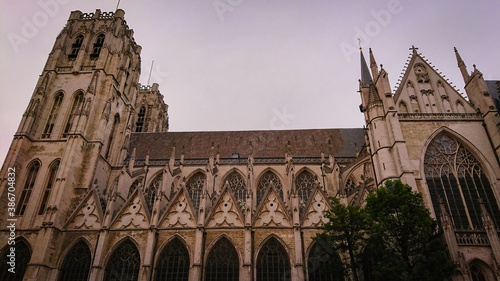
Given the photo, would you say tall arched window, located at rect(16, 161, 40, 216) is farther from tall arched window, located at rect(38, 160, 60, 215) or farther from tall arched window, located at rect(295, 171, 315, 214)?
tall arched window, located at rect(295, 171, 315, 214)

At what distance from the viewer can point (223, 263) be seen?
60.4 feet

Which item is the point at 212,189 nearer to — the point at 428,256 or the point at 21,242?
Answer: the point at 21,242

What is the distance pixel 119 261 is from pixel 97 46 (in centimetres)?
A: 1999

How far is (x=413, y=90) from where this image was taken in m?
22.8

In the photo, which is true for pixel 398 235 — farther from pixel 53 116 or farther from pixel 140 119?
pixel 140 119

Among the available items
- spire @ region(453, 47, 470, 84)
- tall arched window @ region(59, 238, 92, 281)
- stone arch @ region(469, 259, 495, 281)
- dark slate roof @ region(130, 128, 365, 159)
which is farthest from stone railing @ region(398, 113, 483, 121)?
tall arched window @ region(59, 238, 92, 281)

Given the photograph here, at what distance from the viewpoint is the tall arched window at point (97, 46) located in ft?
97.2

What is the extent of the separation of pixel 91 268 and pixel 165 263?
13.4ft

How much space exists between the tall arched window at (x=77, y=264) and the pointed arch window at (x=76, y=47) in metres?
17.3

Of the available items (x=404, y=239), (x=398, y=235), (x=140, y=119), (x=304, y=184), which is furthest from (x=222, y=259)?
(x=140, y=119)

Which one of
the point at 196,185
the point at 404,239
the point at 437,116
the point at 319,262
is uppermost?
the point at 437,116

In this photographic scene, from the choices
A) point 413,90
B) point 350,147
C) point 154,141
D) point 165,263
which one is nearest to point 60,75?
point 154,141

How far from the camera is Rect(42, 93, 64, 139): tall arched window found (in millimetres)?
25438

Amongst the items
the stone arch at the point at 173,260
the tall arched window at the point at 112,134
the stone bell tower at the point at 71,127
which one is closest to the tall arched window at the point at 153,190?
the stone bell tower at the point at 71,127
